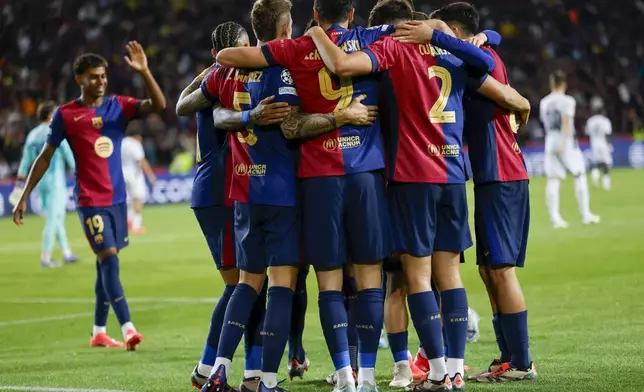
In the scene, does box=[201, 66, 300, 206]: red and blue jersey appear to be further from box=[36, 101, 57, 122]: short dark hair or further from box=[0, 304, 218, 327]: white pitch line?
box=[36, 101, 57, 122]: short dark hair

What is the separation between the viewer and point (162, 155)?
30906 mm

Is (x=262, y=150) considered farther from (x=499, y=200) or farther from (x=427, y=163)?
(x=499, y=200)

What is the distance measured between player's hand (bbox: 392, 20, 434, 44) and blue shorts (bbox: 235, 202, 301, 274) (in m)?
1.16

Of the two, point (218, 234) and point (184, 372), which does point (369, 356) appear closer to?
point (218, 234)

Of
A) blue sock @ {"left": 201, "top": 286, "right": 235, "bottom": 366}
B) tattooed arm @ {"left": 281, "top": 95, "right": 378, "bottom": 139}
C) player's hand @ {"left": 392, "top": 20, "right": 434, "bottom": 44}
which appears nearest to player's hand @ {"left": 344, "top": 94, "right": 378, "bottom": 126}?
tattooed arm @ {"left": 281, "top": 95, "right": 378, "bottom": 139}

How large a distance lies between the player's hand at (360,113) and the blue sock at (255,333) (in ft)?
4.33

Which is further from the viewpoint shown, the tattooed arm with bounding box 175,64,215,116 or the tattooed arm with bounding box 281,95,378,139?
the tattooed arm with bounding box 175,64,215,116

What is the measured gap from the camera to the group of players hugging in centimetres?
601

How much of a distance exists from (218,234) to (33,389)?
1.58 metres

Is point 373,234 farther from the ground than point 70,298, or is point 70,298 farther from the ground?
point 373,234

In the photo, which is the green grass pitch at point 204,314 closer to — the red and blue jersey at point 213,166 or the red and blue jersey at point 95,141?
the red and blue jersey at point 213,166

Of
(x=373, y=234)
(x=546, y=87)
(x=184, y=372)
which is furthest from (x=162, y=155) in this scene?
(x=373, y=234)

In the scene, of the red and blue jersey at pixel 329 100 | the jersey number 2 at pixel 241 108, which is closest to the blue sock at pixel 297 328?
the jersey number 2 at pixel 241 108

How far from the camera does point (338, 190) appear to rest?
236 inches
